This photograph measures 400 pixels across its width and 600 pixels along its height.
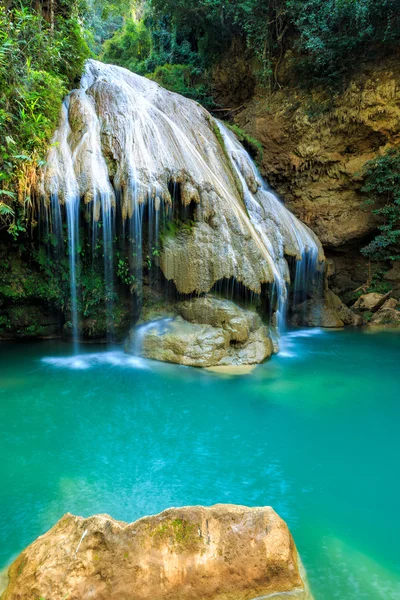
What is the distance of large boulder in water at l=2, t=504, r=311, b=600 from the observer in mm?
2229

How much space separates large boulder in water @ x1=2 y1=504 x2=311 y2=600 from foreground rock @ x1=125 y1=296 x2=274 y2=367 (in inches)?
189

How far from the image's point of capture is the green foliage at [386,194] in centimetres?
1210

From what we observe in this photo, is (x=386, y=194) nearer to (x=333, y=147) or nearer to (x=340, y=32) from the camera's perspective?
(x=333, y=147)

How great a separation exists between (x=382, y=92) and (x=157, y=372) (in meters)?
11.3

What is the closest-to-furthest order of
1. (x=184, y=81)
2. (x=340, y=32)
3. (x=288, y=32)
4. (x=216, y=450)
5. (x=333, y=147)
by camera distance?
(x=216, y=450), (x=340, y=32), (x=333, y=147), (x=288, y=32), (x=184, y=81)

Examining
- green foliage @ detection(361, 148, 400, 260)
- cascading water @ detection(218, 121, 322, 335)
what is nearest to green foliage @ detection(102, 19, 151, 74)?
cascading water @ detection(218, 121, 322, 335)

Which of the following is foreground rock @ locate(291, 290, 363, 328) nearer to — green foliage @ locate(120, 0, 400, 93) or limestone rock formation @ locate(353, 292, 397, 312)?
limestone rock formation @ locate(353, 292, 397, 312)

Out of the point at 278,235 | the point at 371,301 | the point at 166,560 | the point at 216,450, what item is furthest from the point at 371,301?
the point at 166,560

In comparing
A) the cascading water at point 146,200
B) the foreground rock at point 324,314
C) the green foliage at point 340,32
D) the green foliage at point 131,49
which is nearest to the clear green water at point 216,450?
the cascading water at point 146,200

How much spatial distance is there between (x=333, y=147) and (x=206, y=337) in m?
9.19

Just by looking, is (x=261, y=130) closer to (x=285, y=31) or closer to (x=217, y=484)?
(x=285, y=31)

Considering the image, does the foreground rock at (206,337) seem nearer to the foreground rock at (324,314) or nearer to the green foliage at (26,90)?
the green foliage at (26,90)

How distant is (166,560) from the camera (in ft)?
7.62


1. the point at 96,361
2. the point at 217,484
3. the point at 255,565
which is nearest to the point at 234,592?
the point at 255,565
